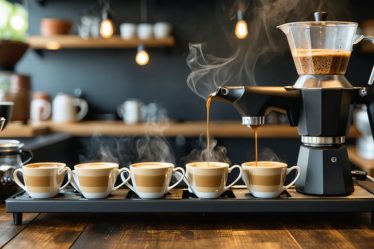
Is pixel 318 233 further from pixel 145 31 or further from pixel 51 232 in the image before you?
pixel 145 31

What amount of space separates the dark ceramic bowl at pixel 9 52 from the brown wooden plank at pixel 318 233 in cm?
243

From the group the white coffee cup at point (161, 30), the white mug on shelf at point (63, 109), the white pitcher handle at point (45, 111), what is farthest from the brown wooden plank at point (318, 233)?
the white pitcher handle at point (45, 111)

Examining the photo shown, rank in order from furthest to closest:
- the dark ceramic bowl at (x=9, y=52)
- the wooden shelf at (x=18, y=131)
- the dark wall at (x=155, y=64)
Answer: the dark wall at (x=155, y=64) < the dark ceramic bowl at (x=9, y=52) < the wooden shelf at (x=18, y=131)

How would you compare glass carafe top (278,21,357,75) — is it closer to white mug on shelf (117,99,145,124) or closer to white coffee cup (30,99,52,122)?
white mug on shelf (117,99,145,124)

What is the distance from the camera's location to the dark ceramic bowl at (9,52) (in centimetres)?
312

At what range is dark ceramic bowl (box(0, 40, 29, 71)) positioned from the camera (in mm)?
3119

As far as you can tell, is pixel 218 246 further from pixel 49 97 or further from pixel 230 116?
pixel 49 97

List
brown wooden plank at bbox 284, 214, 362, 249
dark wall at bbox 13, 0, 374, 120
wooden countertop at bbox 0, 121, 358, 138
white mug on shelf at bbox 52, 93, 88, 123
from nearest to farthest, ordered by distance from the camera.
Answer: brown wooden plank at bbox 284, 214, 362, 249
wooden countertop at bbox 0, 121, 358, 138
white mug on shelf at bbox 52, 93, 88, 123
dark wall at bbox 13, 0, 374, 120

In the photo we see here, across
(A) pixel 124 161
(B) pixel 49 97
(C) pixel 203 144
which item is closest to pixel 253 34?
(C) pixel 203 144

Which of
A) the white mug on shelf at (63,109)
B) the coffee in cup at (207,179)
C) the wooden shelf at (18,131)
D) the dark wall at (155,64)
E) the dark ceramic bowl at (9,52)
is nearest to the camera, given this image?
the coffee in cup at (207,179)

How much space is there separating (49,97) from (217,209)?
3241 millimetres

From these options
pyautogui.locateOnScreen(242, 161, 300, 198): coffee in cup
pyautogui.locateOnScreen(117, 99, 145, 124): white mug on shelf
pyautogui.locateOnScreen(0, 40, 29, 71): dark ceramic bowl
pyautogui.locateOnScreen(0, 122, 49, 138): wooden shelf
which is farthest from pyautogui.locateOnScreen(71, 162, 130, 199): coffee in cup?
pyautogui.locateOnScreen(117, 99, 145, 124): white mug on shelf

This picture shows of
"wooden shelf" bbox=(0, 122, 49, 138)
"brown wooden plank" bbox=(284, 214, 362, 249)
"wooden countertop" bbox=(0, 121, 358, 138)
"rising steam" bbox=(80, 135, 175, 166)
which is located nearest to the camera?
"brown wooden plank" bbox=(284, 214, 362, 249)

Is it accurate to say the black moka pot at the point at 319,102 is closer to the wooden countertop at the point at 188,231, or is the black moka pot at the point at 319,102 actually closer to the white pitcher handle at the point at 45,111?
the wooden countertop at the point at 188,231
